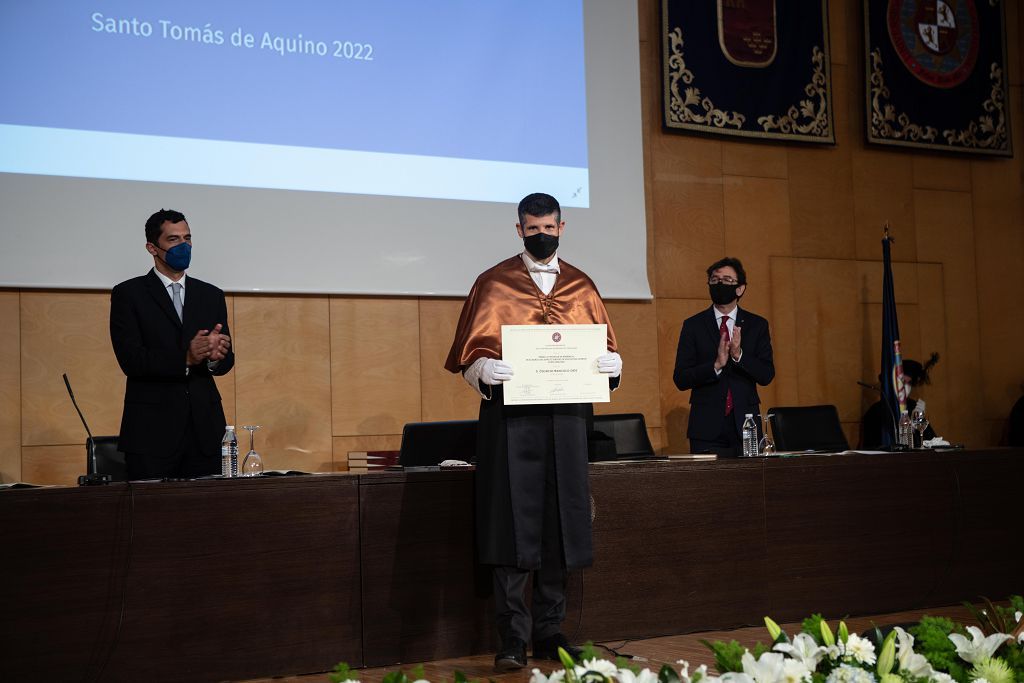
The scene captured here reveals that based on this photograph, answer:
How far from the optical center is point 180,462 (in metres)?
3.52

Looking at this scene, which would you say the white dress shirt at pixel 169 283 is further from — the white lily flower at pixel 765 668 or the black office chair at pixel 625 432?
the white lily flower at pixel 765 668

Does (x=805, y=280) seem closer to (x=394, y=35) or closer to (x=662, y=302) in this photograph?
(x=662, y=302)

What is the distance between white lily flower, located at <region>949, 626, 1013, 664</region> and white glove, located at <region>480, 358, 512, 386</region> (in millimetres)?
2118

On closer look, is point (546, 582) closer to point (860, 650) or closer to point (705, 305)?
point (860, 650)

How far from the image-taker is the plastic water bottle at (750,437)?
423 centimetres

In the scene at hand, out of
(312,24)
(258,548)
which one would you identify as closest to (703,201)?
(312,24)

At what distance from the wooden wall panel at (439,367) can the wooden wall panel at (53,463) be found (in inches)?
67.4

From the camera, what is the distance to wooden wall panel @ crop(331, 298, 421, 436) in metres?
5.45

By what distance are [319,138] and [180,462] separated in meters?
2.16

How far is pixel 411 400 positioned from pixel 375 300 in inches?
22.1

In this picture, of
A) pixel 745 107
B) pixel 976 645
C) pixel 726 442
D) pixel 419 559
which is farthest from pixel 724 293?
pixel 976 645

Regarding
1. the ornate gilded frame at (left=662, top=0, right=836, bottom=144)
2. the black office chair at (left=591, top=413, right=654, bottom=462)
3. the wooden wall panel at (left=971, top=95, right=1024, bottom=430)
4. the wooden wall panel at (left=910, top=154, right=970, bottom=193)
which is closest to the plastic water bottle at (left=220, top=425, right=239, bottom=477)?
the black office chair at (left=591, top=413, right=654, bottom=462)

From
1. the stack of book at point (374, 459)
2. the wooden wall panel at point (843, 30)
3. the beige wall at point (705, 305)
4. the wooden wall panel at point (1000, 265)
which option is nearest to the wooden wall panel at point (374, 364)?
the beige wall at point (705, 305)

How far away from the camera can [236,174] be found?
199 inches
